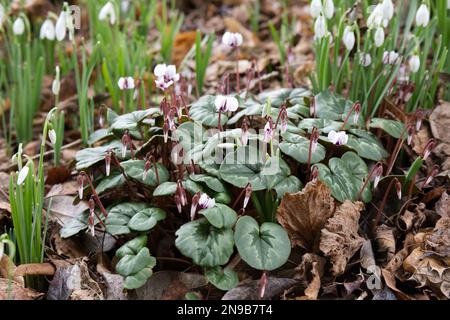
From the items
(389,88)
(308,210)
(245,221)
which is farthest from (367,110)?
(245,221)

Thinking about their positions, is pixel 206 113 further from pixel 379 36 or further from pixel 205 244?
pixel 379 36

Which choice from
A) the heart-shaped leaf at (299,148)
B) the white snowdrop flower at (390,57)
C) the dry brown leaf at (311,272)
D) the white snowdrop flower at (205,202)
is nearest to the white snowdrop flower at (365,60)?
the white snowdrop flower at (390,57)

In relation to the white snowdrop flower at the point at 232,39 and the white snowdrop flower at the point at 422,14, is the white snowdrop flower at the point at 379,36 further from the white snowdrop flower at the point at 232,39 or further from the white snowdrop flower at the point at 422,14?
the white snowdrop flower at the point at 232,39

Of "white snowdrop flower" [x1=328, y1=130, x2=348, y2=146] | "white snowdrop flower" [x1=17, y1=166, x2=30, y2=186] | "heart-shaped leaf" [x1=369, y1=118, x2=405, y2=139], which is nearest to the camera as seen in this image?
"white snowdrop flower" [x1=17, y1=166, x2=30, y2=186]

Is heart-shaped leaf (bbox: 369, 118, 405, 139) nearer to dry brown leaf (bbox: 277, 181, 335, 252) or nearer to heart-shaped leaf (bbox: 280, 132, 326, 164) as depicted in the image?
heart-shaped leaf (bbox: 280, 132, 326, 164)

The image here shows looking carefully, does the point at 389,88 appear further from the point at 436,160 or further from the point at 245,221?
the point at 245,221

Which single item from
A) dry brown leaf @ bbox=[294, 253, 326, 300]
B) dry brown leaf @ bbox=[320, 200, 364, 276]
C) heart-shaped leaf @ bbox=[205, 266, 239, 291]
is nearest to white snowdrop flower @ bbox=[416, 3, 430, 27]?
dry brown leaf @ bbox=[320, 200, 364, 276]
